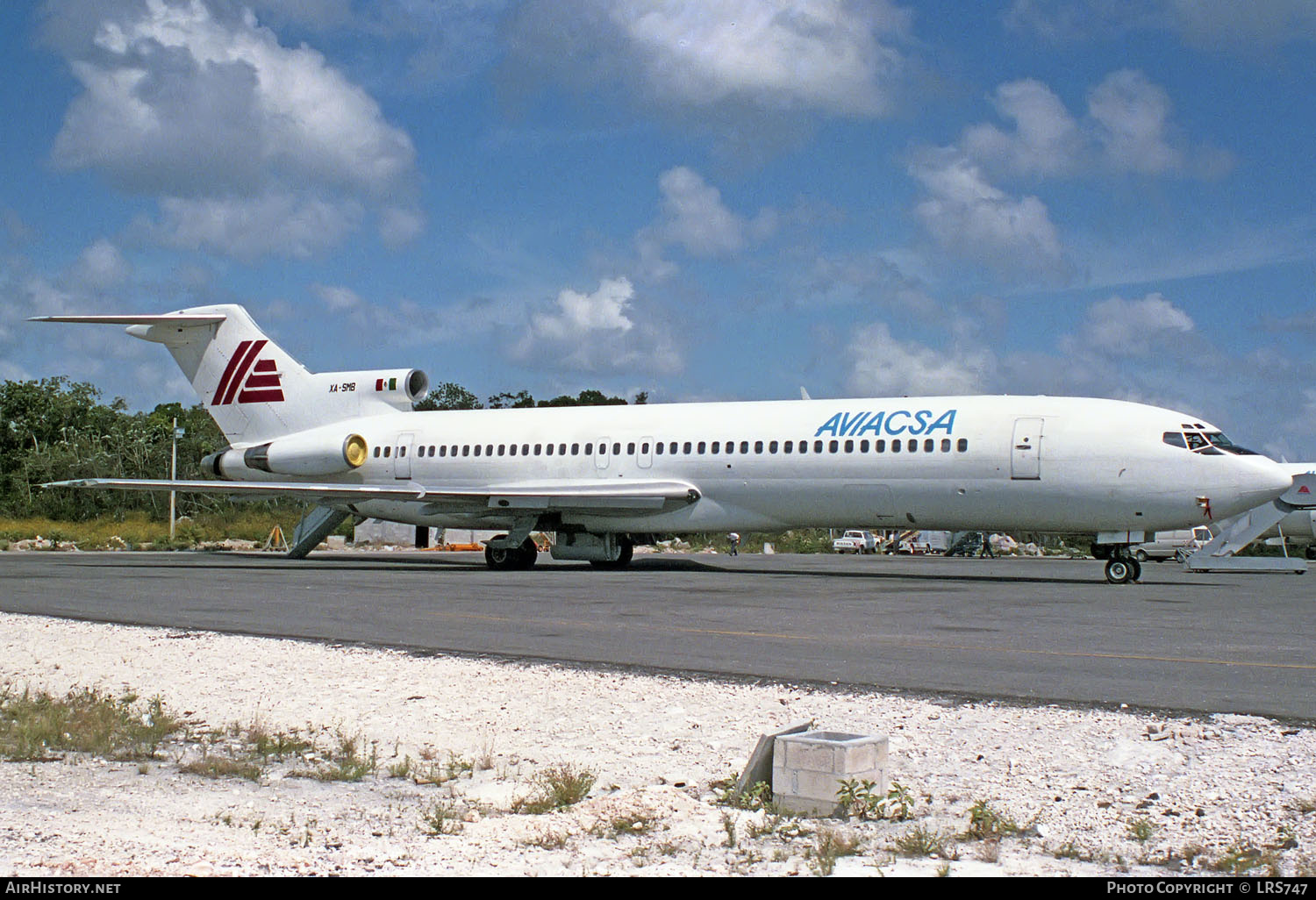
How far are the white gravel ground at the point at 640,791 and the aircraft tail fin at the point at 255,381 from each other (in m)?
24.0

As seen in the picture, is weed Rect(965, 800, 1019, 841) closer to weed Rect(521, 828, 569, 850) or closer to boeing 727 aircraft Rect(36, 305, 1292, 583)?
weed Rect(521, 828, 569, 850)

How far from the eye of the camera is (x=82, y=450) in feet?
238

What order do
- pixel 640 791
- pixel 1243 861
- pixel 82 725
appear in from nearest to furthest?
pixel 1243 861 < pixel 640 791 < pixel 82 725

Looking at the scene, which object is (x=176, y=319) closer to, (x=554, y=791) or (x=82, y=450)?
(x=554, y=791)

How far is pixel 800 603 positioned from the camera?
17.6m

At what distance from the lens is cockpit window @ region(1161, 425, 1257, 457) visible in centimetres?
2222

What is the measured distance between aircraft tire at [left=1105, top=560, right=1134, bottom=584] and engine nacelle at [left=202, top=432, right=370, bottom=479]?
19.0m

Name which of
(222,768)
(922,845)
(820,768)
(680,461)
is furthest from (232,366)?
(922,845)

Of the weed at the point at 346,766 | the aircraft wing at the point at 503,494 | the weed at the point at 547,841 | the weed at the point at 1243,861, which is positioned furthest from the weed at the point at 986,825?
the aircraft wing at the point at 503,494

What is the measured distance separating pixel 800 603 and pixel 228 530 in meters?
39.7

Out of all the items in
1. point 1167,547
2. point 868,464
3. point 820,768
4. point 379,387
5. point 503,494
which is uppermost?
point 379,387

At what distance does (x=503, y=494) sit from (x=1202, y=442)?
1514cm

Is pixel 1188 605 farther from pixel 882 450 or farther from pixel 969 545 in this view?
pixel 969 545
